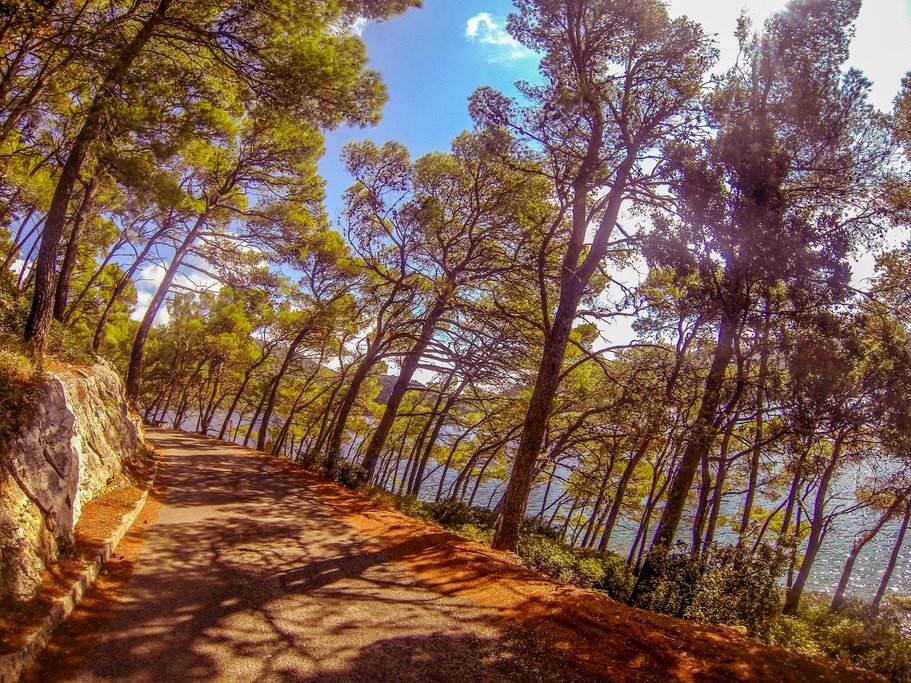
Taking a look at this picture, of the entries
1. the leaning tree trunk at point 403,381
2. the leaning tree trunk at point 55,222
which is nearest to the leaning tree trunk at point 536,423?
the leaning tree trunk at point 403,381

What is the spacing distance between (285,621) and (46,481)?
113 inches

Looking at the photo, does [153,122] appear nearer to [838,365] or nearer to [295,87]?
[295,87]

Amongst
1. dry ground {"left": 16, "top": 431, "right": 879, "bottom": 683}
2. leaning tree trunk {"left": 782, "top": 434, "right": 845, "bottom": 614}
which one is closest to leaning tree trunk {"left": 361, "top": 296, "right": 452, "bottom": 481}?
dry ground {"left": 16, "top": 431, "right": 879, "bottom": 683}

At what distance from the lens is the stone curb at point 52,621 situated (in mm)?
3188

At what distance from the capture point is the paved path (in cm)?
382

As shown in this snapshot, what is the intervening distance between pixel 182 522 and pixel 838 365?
10.9 m

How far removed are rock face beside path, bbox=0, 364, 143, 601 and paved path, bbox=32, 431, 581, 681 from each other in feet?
2.65

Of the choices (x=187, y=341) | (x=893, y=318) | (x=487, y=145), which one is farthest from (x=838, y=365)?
(x=187, y=341)

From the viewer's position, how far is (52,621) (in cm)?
383

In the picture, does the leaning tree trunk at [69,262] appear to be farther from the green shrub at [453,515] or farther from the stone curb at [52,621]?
the green shrub at [453,515]

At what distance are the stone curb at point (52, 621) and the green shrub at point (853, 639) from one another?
26.9ft

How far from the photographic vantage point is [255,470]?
46.2ft

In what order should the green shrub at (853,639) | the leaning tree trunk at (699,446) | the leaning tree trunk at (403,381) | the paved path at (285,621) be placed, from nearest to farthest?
1. the paved path at (285,621)
2. the green shrub at (853,639)
3. the leaning tree trunk at (699,446)
4. the leaning tree trunk at (403,381)

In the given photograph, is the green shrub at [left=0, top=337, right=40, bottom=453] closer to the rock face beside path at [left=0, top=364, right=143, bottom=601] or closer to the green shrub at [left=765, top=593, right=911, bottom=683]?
the rock face beside path at [left=0, top=364, right=143, bottom=601]
